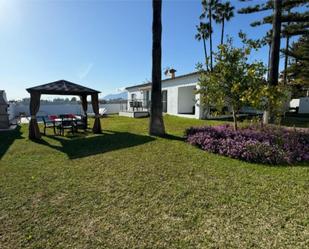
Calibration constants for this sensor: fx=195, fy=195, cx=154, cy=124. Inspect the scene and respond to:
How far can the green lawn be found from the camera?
8.65 ft

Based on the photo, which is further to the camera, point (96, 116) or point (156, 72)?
point (96, 116)

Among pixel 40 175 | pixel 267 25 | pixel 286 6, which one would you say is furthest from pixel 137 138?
pixel 267 25

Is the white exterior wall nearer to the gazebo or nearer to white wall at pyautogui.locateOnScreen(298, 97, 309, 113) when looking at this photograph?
the gazebo

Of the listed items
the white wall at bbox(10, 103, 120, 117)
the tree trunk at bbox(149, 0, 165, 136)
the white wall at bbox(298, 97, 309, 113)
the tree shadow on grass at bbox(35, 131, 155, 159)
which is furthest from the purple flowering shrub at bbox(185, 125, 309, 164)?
the white wall at bbox(10, 103, 120, 117)

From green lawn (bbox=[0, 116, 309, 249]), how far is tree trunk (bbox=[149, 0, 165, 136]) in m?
3.58

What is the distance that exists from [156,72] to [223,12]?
56.3 feet

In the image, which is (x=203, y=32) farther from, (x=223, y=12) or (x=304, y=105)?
(x=304, y=105)

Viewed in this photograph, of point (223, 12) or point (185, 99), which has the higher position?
point (223, 12)

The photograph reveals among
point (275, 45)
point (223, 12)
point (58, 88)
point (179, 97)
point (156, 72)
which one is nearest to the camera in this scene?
point (156, 72)

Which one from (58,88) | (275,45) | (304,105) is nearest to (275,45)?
(275,45)

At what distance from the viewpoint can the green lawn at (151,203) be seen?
264cm

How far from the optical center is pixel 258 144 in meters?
6.02

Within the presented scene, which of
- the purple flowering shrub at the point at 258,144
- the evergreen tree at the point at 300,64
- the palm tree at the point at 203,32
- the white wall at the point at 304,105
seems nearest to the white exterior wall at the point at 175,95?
the palm tree at the point at 203,32

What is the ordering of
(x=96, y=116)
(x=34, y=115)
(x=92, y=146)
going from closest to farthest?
(x=92, y=146) < (x=34, y=115) < (x=96, y=116)
